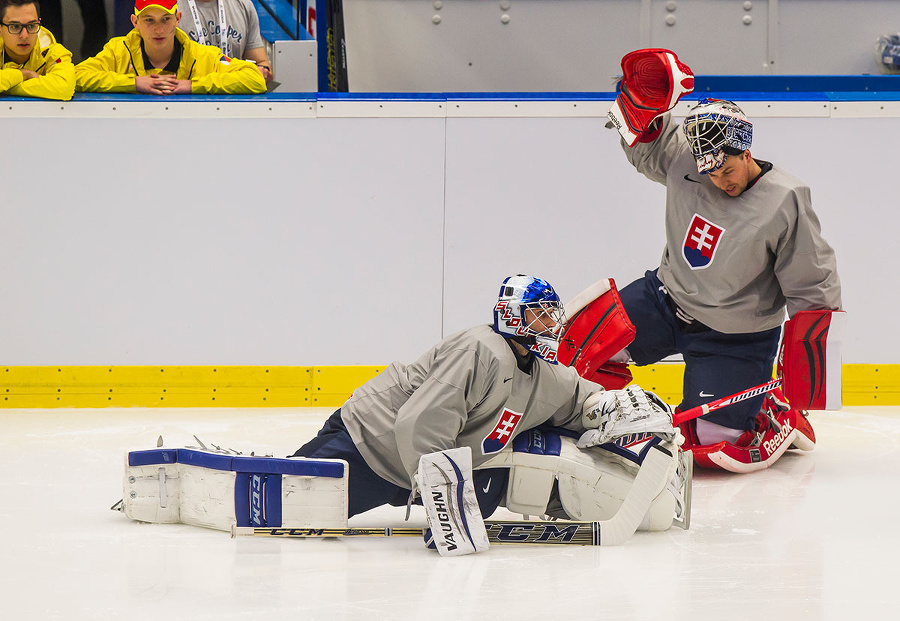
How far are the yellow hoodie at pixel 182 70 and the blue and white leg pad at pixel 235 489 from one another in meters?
2.57

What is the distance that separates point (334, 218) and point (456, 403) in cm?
246

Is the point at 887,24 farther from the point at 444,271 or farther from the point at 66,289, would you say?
the point at 66,289

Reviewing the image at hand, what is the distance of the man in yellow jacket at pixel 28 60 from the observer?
4.81 m

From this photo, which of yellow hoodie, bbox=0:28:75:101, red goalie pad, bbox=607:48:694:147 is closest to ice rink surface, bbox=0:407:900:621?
red goalie pad, bbox=607:48:694:147

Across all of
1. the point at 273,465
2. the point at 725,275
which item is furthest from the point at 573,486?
the point at 725,275

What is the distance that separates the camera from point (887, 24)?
6.45 m

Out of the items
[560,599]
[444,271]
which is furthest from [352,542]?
[444,271]

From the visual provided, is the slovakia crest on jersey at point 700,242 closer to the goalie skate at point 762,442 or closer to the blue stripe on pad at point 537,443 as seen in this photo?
the goalie skate at point 762,442

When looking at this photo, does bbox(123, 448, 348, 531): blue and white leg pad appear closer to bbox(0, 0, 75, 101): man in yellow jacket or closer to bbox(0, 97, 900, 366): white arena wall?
bbox(0, 97, 900, 366): white arena wall

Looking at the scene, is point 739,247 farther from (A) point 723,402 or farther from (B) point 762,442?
(B) point 762,442

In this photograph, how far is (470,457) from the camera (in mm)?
2533

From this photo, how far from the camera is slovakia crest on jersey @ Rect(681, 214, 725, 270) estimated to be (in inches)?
137

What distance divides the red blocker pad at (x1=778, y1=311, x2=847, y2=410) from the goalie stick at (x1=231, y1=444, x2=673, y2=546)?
846 millimetres

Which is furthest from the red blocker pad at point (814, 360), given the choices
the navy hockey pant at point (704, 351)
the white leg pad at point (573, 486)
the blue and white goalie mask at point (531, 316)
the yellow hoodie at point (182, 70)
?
the yellow hoodie at point (182, 70)
